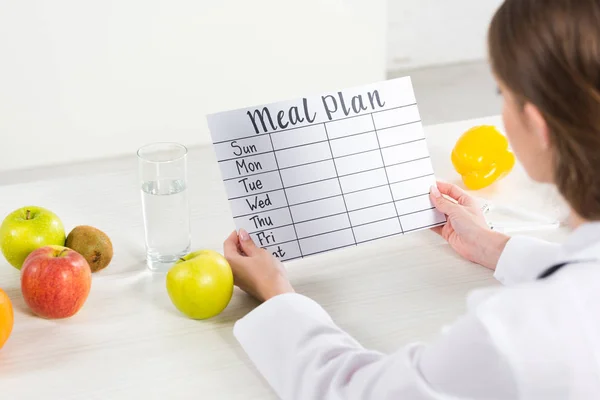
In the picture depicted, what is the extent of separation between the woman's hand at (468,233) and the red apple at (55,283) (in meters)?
0.57

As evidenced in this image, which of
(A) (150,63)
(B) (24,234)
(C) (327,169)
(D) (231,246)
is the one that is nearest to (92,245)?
(B) (24,234)

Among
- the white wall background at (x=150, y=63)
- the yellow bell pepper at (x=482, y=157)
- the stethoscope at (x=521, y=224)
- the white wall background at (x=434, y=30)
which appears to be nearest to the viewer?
the stethoscope at (x=521, y=224)

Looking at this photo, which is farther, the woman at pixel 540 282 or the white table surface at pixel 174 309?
the white table surface at pixel 174 309

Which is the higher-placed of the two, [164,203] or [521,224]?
[164,203]

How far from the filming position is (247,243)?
4.03ft

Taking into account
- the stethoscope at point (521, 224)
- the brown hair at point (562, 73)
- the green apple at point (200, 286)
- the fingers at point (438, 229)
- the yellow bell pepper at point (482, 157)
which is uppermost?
the brown hair at point (562, 73)

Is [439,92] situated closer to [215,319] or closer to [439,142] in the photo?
[439,142]

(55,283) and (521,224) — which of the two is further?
(521,224)

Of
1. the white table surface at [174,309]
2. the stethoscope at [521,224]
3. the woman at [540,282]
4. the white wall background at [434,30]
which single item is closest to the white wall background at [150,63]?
the white wall background at [434,30]

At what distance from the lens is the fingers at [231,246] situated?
4.02 feet

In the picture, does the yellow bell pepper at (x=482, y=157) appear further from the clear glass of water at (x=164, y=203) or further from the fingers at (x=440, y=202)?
the clear glass of water at (x=164, y=203)

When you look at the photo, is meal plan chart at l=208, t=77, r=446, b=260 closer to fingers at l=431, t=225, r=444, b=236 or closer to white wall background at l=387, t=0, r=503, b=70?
fingers at l=431, t=225, r=444, b=236

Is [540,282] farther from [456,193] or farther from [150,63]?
[150,63]

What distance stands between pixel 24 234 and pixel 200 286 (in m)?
0.31
